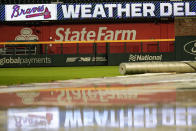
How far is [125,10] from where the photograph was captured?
31812 mm

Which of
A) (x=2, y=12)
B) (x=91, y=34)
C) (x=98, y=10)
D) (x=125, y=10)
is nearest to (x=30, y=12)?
(x=2, y=12)

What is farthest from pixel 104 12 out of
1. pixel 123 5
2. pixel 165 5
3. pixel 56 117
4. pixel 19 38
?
pixel 56 117

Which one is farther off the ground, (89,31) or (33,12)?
(33,12)

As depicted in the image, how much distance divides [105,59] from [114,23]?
8698mm

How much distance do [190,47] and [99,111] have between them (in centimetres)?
1949

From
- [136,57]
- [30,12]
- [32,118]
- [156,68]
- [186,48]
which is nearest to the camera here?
[32,118]

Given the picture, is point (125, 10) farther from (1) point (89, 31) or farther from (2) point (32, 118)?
(2) point (32, 118)

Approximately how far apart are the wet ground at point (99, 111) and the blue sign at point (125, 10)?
2182 centimetres

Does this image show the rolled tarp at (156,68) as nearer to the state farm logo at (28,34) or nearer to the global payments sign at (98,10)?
the global payments sign at (98,10)

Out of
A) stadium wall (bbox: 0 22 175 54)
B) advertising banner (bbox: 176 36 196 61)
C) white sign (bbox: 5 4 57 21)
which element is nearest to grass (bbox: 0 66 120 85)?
advertising banner (bbox: 176 36 196 61)

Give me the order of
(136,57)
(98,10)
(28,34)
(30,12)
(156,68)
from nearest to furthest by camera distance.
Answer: (156,68)
(136,57)
(30,12)
(98,10)
(28,34)

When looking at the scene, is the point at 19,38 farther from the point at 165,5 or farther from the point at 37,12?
the point at 165,5

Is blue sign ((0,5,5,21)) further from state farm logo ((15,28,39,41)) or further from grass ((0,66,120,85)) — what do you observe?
grass ((0,66,120,85))

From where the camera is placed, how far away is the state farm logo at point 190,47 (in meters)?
25.8
